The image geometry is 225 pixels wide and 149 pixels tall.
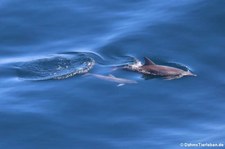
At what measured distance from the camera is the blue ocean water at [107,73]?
16.8 metres

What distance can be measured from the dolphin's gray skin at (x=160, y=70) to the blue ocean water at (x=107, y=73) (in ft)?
0.68

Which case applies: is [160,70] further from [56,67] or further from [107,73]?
[56,67]

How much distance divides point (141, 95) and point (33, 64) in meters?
3.83

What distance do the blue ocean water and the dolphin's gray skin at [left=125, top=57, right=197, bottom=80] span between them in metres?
0.21

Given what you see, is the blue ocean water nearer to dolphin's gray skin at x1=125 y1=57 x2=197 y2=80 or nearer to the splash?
the splash

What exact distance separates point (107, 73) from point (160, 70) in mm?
1574

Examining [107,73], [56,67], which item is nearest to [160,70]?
[107,73]

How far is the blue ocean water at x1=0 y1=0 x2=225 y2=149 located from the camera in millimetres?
16828

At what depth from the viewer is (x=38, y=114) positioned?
58.3 feet

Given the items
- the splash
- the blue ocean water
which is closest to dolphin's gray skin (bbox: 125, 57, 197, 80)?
the blue ocean water

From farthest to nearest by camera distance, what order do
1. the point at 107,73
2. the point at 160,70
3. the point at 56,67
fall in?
the point at 56,67
the point at 107,73
the point at 160,70

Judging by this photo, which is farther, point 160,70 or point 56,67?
point 56,67

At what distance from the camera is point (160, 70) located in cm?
1958

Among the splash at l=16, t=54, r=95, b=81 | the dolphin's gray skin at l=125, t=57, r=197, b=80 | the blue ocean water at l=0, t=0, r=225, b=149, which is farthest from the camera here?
the splash at l=16, t=54, r=95, b=81
